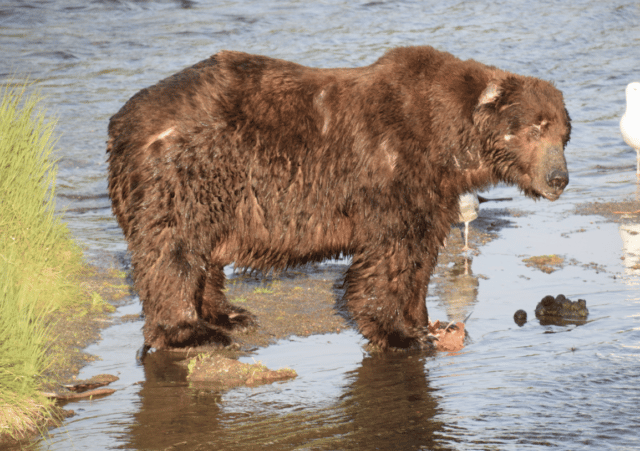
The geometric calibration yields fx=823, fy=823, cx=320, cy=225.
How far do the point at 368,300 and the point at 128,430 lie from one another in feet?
6.94

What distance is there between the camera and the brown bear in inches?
223

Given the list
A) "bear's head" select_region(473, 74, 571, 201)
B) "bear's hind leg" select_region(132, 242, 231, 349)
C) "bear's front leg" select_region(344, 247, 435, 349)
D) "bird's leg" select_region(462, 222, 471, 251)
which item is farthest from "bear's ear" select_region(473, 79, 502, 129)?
"bird's leg" select_region(462, 222, 471, 251)

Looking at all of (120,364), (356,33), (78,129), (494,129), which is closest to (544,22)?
(356,33)

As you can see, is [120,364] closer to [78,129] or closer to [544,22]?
[78,129]

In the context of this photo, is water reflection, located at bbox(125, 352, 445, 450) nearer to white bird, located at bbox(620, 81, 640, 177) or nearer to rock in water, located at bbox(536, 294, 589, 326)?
rock in water, located at bbox(536, 294, 589, 326)

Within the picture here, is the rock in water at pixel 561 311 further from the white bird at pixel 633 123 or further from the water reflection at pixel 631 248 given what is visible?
the white bird at pixel 633 123

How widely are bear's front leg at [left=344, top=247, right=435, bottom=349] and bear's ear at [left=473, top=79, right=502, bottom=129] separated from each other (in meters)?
1.06

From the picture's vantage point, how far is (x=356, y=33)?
22.1 m

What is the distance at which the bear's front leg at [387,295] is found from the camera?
584 cm

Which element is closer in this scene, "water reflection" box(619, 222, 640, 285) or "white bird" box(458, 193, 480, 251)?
"water reflection" box(619, 222, 640, 285)

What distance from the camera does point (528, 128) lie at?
18.8 feet

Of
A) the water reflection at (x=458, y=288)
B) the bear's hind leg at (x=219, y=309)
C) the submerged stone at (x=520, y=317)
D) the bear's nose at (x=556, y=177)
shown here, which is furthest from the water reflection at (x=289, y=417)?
the bear's nose at (x=556, y=177)

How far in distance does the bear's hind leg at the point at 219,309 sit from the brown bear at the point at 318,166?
0.30 meters

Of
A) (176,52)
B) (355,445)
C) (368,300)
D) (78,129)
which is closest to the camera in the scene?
(355,445)
